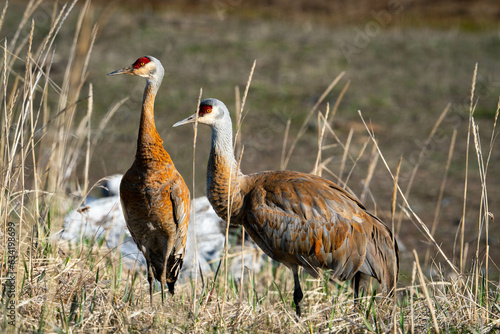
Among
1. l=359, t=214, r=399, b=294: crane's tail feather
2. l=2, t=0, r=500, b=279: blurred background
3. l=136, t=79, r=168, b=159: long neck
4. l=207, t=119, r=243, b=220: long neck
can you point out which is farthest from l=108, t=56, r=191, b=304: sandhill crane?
l=2, t=0, r=500, b=279: blurred background

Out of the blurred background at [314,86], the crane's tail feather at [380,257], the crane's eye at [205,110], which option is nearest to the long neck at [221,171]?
the crane's eye at [205,110]

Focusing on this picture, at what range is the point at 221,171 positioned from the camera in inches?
138

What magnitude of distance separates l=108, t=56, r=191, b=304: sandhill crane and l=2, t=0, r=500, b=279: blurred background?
1480 millimetres

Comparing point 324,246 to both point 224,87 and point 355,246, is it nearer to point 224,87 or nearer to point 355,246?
point 355,246

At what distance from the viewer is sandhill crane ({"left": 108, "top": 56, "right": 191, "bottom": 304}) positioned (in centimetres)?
312

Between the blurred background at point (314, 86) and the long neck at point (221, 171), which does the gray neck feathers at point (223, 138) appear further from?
the blurred background at point (314, 86)

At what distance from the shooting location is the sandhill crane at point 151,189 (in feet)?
10.2

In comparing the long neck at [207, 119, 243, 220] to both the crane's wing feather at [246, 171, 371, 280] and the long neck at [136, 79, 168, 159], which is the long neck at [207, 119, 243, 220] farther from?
the long neck at [136, 79, 168, 159]

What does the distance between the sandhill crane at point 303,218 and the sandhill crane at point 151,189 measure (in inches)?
10.9

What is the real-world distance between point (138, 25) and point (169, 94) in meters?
3.34

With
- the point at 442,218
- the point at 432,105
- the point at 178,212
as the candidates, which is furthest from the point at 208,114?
the point at 432,105

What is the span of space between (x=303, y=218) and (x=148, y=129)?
1.05 metres

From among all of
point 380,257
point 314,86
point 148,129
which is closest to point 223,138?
point 148,129

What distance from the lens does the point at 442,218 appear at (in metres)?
6.12
